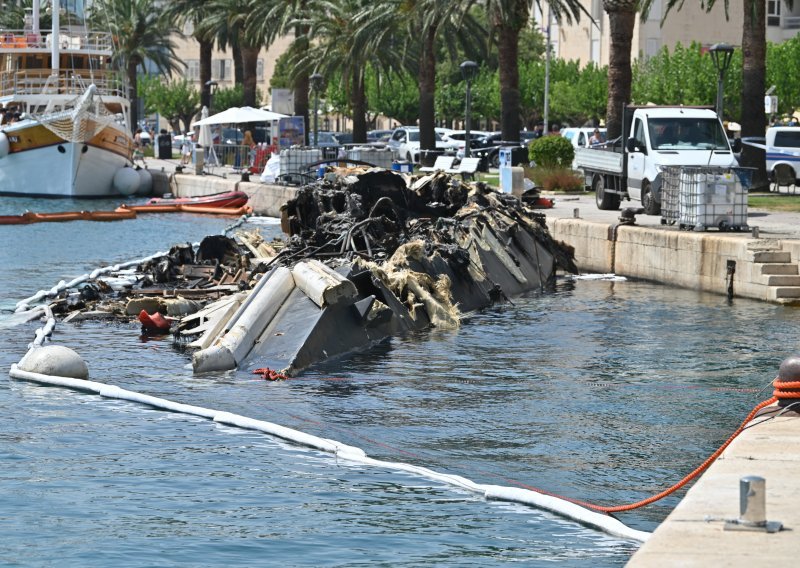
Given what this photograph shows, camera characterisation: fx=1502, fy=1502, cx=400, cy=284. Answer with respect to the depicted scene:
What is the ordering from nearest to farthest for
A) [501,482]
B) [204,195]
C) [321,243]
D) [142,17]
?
[501,482] < [321,243] < [204,195] < [142,17]

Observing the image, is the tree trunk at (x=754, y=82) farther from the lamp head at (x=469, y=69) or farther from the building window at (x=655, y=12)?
the building window at (x=655, y=12)

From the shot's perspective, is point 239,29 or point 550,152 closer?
point 550,152

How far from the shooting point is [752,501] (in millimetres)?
7949

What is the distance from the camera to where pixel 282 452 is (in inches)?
519

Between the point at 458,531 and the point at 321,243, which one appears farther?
the point at 321,243

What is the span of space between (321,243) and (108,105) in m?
41.4

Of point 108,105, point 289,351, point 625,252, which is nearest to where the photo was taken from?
point 289,351

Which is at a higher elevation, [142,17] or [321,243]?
[142,17]

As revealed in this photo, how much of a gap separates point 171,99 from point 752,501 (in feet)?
349

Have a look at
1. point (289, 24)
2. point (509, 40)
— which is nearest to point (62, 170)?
point (289, 24)

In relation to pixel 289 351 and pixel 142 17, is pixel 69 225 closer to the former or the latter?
pixel 289 351

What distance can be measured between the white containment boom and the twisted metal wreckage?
16 mm

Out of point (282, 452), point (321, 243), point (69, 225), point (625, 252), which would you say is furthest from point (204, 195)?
point (282, 452)

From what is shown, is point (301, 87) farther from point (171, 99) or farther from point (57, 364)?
point (171, 99)
